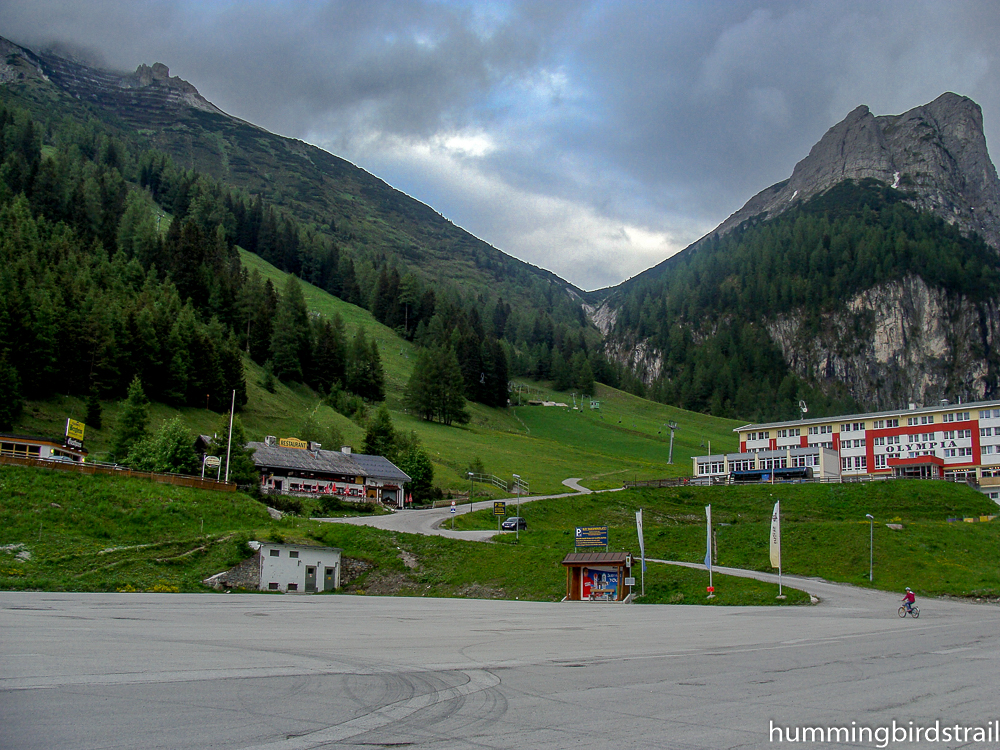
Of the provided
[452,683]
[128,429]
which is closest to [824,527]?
[452,683]

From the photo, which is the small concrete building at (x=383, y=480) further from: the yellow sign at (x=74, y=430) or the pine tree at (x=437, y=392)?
the pine tree at (x=437, y=392)

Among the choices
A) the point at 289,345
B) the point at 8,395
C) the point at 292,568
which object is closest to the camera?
the point at 292,568

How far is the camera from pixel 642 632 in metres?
23.5

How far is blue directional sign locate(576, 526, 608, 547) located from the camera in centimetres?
4900

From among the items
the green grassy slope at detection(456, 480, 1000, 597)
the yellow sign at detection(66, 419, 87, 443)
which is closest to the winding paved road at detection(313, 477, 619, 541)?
the green grassy slope at detection(456, 480, 1000, 597)

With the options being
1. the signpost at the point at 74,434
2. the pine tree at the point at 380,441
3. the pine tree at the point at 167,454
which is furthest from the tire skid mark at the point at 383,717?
the pine tree at the point at 380,441

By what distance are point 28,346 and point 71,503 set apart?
41200mm

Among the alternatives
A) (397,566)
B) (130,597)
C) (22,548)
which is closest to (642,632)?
(130,597)

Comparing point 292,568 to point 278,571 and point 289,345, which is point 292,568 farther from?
point 289,345

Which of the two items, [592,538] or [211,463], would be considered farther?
[211,463]

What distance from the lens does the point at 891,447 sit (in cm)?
10519

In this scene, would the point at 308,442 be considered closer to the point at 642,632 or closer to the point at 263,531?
the point at 263,531

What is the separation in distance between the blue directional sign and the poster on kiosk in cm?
449

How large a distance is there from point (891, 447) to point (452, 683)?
110036mm
